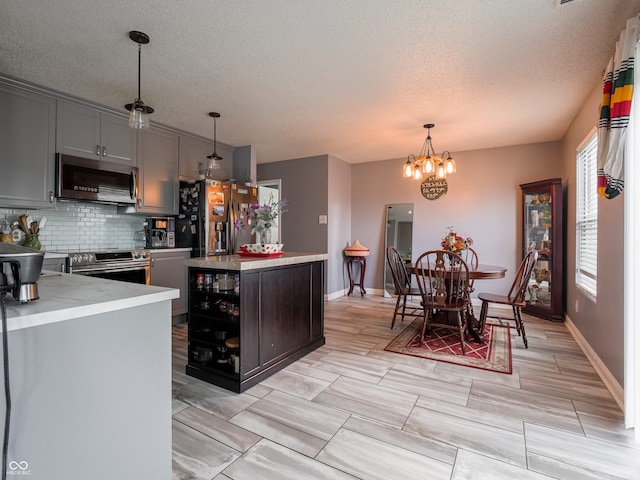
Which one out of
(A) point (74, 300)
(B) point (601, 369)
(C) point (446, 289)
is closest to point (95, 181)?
(A) point (74, 300)

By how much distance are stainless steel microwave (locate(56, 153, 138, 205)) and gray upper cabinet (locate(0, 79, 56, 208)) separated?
3.3 inches

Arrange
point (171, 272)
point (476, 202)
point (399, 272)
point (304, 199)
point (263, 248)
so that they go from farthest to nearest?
point (304, 199) < point (476, 202) < point (399, 272) < point (171, 272) < point (263, 248)

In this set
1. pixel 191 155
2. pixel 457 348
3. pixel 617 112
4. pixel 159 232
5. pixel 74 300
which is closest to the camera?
pixel 74 300

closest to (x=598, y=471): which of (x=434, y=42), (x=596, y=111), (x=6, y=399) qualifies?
(x=6, y=399)

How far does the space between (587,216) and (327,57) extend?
2952 millimetres

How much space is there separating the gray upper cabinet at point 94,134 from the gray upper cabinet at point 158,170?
14 centimetres

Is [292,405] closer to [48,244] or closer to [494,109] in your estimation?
[48,244]

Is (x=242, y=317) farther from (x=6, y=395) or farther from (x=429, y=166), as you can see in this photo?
(x=429, y=166)

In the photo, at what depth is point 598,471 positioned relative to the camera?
1491 millimetres

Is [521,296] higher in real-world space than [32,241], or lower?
lower

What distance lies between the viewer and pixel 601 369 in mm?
2480

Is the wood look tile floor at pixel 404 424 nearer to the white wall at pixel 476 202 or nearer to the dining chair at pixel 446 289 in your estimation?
the dining chair at pixel 446 289

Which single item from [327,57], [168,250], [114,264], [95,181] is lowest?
[114,264]

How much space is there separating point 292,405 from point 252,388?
15.0 inches
